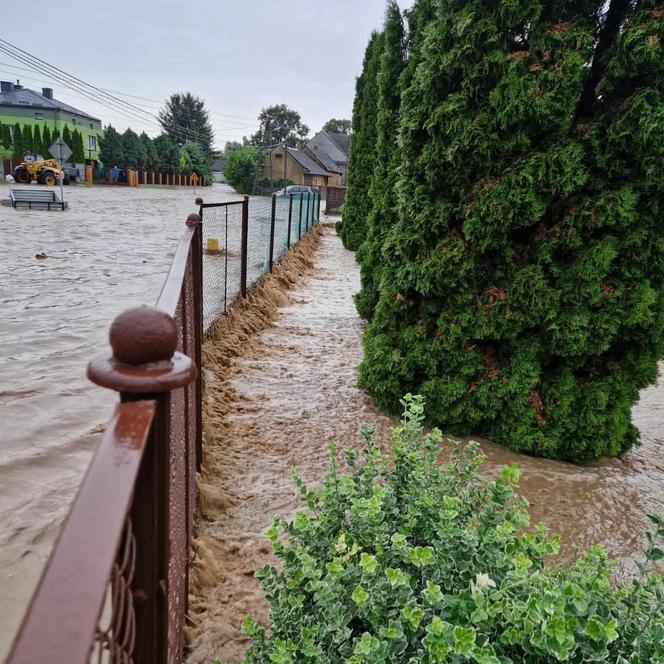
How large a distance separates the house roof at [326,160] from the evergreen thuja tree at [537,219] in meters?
59.5

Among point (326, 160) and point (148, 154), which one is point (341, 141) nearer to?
point (326, 160)

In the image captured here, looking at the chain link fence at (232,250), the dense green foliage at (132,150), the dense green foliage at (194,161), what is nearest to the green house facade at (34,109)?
the dense green foliage at (132,150)

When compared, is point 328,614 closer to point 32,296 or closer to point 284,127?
point 32,296

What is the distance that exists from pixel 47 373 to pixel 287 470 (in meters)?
2.37

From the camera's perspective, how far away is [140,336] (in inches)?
29.6

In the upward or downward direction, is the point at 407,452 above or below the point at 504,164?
below

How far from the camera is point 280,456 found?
3768mm

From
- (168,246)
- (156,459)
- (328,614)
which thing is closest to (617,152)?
(328,614)

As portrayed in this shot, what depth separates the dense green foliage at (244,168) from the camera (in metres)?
44.5

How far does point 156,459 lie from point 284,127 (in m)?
98.3

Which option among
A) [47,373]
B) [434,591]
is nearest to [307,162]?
[47,373]

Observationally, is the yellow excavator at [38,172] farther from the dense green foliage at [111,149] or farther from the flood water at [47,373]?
the flood water at [47,373]

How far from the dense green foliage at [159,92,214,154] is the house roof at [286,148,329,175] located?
25.1 meters

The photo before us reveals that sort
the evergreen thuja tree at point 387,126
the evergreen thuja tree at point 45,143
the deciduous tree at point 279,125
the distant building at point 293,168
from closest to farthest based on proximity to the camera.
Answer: the evergreen thuja tree at point 387,126, the evergreen thuja tree at point 45,143, the distant building at point 293,168, the deciduous tree at point 279,125
